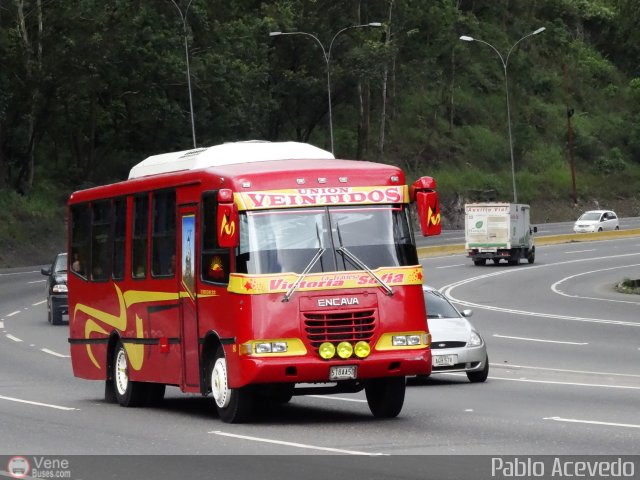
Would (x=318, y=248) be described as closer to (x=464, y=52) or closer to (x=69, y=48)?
(x=69, y=48)

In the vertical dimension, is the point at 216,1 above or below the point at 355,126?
above

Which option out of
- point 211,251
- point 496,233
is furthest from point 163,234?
point 496,233

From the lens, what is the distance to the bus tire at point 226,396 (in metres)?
15.0

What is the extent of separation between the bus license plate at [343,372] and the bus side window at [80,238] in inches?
237

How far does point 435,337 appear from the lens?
69.7 feet

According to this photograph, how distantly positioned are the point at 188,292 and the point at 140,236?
1821 millimetres

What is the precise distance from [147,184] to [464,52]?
87.2 meters

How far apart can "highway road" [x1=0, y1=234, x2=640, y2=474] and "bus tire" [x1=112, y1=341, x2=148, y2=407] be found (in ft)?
0.67

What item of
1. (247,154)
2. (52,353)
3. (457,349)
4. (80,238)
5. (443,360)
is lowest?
(52,353)

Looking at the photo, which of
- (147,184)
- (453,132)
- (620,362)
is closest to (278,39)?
(453,132)

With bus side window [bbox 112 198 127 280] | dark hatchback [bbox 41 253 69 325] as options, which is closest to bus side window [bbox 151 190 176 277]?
bus side window [bbox 112 198 127 280]

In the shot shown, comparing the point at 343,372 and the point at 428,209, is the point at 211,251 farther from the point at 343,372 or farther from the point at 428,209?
the point at 428,209

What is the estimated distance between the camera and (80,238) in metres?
20.0

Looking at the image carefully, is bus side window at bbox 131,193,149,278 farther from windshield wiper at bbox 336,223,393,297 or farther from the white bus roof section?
windshield wiper at bbox 336,223,393,297
